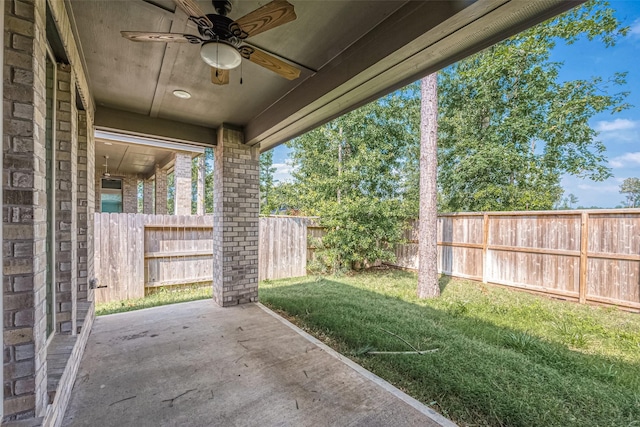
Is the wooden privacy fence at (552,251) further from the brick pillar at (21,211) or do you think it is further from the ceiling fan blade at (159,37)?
the brick pillar at (21,211)

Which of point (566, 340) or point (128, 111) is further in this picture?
point (128, 111)

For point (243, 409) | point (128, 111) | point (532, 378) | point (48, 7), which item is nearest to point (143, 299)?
point (128, 111)

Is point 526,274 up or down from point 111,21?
down

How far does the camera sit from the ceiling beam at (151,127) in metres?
3.74

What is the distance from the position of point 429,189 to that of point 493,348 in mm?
3215

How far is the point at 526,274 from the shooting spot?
18.1 ft

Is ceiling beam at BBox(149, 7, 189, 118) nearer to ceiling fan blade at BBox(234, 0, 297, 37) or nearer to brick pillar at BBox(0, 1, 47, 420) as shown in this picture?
ceiling fan blade at BBox(234, 0, 297, 37)

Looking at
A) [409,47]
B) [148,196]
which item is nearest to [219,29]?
[409,47]

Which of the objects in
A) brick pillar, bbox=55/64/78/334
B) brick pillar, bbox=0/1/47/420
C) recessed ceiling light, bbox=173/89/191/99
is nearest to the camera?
brick pillar, bbox=0/1/47/420

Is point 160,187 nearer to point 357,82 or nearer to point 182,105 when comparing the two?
point 182,105

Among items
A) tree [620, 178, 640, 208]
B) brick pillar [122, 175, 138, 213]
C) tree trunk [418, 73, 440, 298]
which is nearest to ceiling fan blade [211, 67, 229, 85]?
tree trunk [418, 73, 440, 298]

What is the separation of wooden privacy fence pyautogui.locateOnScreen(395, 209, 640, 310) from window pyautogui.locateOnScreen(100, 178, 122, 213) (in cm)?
1185

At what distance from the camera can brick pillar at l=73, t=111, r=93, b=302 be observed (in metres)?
3.01

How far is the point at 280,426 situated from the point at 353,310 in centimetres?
256
